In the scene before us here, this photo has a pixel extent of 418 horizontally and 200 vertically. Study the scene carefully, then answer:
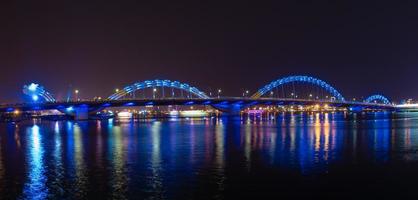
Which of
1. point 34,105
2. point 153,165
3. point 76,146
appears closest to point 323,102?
point 34,105

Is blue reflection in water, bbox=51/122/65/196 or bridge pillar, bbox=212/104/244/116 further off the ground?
bridge pillar, bbox=212/104/244/116

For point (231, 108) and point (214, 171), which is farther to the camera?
point (231, 108)

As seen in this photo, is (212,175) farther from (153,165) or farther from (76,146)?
(76,146)

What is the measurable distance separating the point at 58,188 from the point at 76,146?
18287mm

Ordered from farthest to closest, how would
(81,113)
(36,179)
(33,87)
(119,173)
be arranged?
(33,87) < (81,113) < (119,173) < (36,179)

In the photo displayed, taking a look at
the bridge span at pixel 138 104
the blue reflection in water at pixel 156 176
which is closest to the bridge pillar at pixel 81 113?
the bridge span at pixel 138 104

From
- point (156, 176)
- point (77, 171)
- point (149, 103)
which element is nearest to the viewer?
point (156, 176)

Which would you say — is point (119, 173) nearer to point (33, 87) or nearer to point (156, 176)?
point (156, 176)

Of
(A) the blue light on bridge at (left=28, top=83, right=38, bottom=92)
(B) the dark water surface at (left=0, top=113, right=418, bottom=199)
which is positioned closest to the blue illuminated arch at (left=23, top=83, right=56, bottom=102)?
(A) the blue light on bridge at (left=28, top=83, right=38, bottom=92)

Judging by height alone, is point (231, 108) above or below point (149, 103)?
below

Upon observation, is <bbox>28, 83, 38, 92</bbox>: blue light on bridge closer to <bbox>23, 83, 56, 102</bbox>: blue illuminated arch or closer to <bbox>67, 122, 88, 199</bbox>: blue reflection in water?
<bbox>23, 83, 56, 102</bbox>: blue illuminated arch

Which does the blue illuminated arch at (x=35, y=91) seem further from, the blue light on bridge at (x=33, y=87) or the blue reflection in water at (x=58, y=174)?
the blue reflection in water at (x=58, y=174)

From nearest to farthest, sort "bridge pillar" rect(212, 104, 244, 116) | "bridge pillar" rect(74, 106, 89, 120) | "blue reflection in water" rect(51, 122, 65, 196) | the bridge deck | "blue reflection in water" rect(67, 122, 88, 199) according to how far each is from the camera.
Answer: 1. "blue reflection in water" rect(67, 122, 88, 199)
2. "blue reflection in water" rect(51, 122, 65, 196)
3. the bridge deck
4. "bridge pillar" rect(74, 106, 89, 120)
5. "bridge pillar" rect(212, 104, 244, 116)

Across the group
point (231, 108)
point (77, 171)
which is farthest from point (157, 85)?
point (77, 171)
